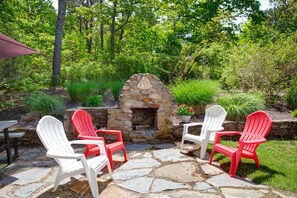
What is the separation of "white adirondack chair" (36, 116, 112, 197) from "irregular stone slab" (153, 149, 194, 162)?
1079 mm

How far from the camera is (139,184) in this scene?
3035 millimetres

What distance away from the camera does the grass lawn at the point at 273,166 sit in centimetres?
310

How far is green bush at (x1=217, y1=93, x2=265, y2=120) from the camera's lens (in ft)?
17.5

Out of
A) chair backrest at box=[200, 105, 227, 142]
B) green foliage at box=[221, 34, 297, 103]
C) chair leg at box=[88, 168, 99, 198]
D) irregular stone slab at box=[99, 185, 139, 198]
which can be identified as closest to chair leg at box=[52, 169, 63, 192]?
chair leg at box=[88, 168, 99, 198]

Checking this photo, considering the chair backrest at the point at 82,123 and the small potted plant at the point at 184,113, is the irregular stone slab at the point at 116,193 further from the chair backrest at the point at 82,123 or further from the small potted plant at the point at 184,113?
the small potted plant at the point at 184,113

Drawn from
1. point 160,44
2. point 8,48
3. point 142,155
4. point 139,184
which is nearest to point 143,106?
point 142,155

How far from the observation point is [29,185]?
306 centimetres

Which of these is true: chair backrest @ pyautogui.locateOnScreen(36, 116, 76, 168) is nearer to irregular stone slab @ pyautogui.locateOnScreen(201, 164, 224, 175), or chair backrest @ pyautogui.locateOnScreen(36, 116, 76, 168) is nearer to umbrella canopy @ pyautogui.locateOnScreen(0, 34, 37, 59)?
umbrella canopy @ pyautogui.locateOnScreen(0, 34, 37, 59)

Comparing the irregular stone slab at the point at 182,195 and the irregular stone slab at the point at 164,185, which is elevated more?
the irregular stone slab at the point at 164,185

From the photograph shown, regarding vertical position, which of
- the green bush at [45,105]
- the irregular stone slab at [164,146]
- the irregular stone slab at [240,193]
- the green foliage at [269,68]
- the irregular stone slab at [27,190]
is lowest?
the irregular stone slab at [27,190]

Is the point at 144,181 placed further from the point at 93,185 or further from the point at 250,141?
the point at 250,141

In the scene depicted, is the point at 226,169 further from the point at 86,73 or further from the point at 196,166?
the point at 86,73

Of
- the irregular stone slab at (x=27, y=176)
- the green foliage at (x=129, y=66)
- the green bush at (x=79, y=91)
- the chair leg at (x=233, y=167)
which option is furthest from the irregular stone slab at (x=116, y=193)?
the green foliage at (x=129, y=66)

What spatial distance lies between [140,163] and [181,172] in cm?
69
